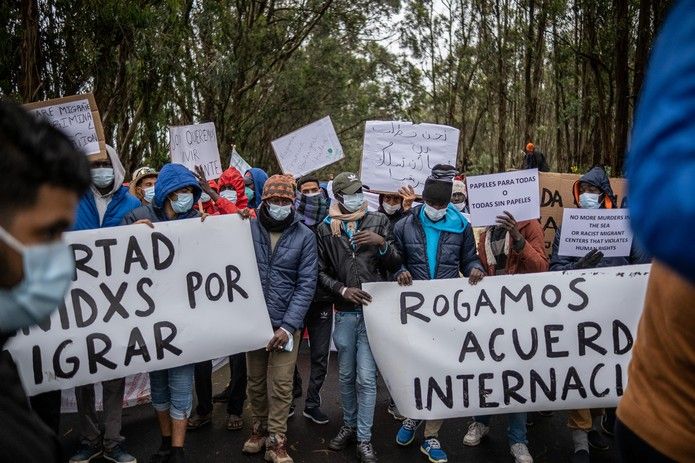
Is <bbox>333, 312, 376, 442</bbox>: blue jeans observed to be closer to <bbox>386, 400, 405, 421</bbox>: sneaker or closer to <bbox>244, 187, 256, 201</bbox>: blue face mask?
<bbox>386, 400, 405, 421</bbox>: sneaker

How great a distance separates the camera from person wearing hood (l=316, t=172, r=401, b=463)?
4.61 metres

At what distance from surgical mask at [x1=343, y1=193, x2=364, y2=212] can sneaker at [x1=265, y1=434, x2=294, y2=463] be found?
1733mm

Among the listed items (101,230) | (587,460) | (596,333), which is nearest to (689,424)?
(596,333)

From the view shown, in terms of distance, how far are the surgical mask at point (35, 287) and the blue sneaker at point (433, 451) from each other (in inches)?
143

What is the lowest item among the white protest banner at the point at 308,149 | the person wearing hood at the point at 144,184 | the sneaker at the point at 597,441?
the sneaker at the point at 597,441

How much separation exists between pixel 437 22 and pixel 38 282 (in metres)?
29.1

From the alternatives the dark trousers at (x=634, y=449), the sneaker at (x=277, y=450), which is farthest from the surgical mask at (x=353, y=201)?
the dark trousers at (x=634, y=449)

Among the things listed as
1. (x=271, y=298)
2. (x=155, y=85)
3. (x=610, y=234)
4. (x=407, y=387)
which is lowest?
(x=407, y=387)

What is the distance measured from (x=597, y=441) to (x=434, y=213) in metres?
2.11

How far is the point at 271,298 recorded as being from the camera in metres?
4.61

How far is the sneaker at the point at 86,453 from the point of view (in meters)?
4.53

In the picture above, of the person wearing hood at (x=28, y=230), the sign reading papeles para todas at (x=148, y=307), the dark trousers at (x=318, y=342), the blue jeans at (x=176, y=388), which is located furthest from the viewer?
the dark trousers at (x=318, y=342)

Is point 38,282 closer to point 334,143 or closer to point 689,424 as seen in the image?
point 689,424

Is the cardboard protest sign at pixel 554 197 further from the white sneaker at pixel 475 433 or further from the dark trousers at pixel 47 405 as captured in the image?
the dark trousers at pixel 47 405
